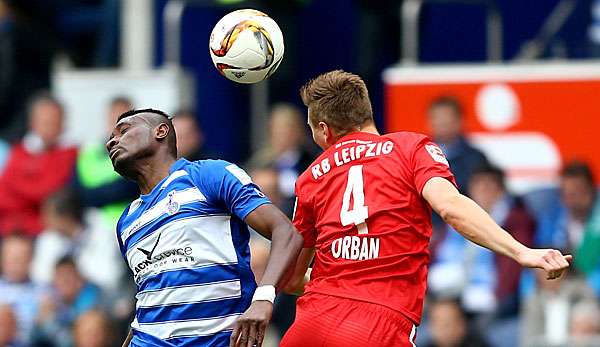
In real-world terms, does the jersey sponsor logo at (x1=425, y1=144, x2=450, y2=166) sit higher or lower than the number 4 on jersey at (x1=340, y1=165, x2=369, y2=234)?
higher

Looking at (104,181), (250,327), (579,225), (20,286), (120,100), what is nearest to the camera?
(250,327)

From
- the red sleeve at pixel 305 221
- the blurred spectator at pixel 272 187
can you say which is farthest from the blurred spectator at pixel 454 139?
Result: the red sleeve at pixel 305 221

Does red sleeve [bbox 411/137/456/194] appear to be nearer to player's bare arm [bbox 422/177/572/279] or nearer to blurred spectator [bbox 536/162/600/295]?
player's bare arm [bbox 422/177/572/279]

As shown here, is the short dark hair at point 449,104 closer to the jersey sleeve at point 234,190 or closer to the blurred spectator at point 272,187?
the blurred spectator at point 272,187

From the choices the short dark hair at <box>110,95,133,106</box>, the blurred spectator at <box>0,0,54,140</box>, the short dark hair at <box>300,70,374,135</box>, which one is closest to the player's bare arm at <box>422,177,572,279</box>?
the short dark hair at <box>300,70,374,135</box>

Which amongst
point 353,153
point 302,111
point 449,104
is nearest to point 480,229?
point 353,153

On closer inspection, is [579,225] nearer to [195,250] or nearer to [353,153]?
[353,153]

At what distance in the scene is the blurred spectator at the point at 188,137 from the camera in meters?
11.4

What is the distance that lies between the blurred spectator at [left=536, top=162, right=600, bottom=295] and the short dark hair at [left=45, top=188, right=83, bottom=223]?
3.77 m

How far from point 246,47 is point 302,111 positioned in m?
6.75

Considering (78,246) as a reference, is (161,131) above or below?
above

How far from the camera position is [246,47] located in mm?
7062

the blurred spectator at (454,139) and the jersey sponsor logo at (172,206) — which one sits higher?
the jersey sponsor logo at (172,206)

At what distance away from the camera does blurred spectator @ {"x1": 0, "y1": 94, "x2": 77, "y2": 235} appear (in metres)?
12.6
